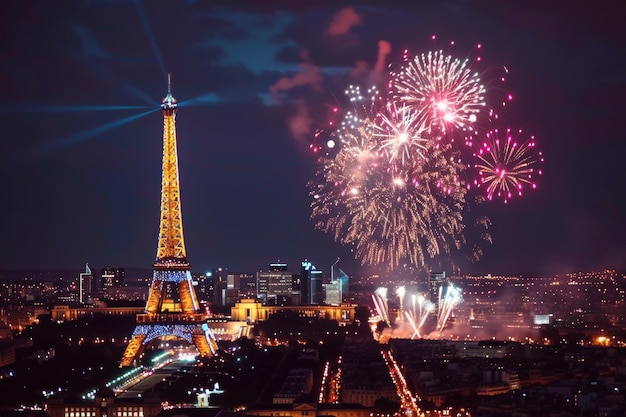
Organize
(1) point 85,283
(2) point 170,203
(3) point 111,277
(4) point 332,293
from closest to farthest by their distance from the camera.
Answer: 1. (2) point 170,203
2. (4) point 332,293
3. (1) point 85,283
4. (3) point 111,277

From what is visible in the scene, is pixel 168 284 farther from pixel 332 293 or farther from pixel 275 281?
pixel 275 281

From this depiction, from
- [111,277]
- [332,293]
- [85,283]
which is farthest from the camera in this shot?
[111,277]

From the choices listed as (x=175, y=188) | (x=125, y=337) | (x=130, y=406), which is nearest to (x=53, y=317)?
(x=125, y=337)

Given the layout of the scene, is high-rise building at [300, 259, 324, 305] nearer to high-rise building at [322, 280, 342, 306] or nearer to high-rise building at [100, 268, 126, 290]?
high-rise building at [322, 280, 342, 306]

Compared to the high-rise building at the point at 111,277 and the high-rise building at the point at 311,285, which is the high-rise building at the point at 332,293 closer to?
the high-rise building at the point at 311,285

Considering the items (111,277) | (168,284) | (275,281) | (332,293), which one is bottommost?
(168,284)

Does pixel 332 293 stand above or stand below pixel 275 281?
below

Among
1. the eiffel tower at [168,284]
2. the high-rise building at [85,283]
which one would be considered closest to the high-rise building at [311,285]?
the high-rise building at [85,283]

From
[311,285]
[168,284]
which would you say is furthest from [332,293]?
[168,284]
